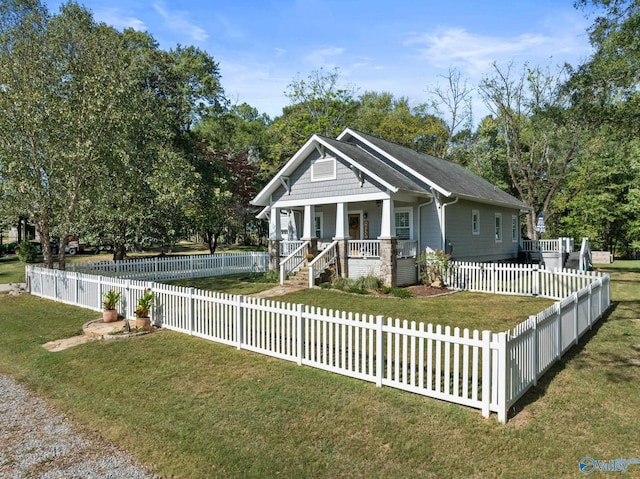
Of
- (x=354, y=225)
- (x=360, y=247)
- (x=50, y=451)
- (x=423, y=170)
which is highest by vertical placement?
(x=423, y=170)

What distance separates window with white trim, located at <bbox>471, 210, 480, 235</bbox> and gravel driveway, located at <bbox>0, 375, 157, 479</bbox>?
59.5ft

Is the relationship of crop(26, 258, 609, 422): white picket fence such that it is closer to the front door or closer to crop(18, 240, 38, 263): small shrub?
the front door

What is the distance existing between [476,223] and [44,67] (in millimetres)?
19471

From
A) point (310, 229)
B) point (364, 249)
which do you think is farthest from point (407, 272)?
point (310, 229)

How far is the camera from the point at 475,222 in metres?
20.0

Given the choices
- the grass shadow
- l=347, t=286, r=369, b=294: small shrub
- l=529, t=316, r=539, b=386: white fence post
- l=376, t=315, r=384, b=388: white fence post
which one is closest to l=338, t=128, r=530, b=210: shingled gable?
l=347, t=286, r=369, b=294: small shrub

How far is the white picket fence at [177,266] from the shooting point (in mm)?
16797

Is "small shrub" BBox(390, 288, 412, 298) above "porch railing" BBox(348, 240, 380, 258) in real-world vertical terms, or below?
below

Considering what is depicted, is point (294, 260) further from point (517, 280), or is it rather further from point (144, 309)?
point (517, 280)

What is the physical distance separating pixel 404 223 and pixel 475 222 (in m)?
4.67

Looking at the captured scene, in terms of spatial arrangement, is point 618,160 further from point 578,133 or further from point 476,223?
point 476,223

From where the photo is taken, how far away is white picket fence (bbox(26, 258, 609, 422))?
5238mm

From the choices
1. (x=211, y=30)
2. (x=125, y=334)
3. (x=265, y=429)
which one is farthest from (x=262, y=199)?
(x=265, y=429)

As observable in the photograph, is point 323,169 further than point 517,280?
Yes
